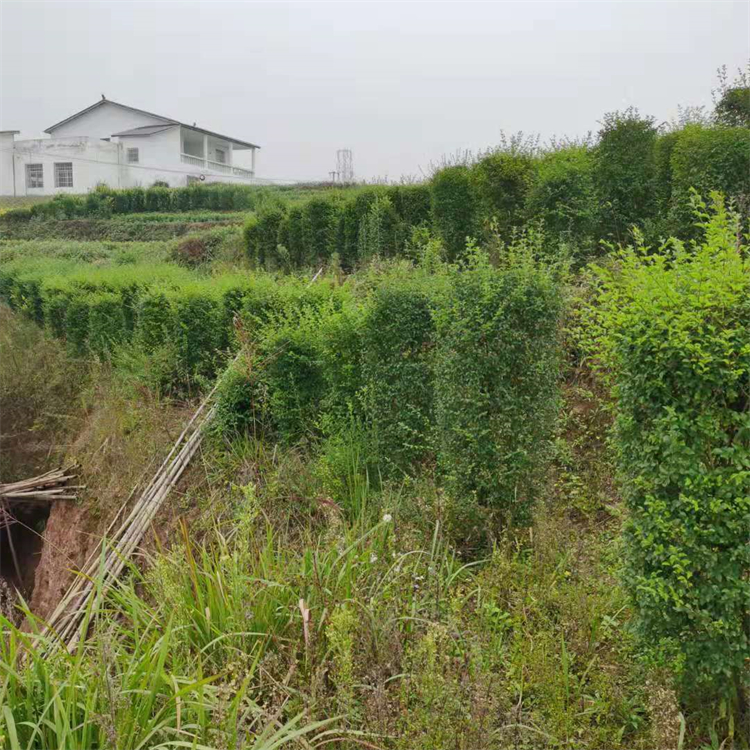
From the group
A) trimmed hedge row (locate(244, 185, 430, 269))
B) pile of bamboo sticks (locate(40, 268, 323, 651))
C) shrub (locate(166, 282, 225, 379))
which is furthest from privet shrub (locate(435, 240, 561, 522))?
trimmed hedge row (locate(244, 185, 430, 269))

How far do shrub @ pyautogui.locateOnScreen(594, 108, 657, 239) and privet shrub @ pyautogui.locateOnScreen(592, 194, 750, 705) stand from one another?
6163 mm

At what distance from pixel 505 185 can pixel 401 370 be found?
5472mm

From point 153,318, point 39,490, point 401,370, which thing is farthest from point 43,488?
point 401,370

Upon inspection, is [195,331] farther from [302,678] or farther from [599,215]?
[302,678]

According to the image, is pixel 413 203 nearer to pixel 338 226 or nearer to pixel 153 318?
pixel 338 226

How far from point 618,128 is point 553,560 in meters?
6.57

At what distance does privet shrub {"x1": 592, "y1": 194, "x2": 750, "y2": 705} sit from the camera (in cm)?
274

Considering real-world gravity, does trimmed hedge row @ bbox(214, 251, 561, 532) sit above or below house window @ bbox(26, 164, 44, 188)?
below

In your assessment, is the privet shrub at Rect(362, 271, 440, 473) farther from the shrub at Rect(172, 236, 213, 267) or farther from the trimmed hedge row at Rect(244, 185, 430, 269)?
the shrub at Rect(172, 236, 213, 267)

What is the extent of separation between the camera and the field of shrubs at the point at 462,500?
8.85 ft

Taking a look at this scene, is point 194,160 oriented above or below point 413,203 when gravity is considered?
above

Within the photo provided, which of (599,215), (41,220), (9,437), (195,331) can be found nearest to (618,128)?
(599,215)

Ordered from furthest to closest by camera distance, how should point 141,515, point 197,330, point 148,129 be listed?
point 148,129
point 197,330
point 141,515

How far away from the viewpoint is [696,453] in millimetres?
2818
